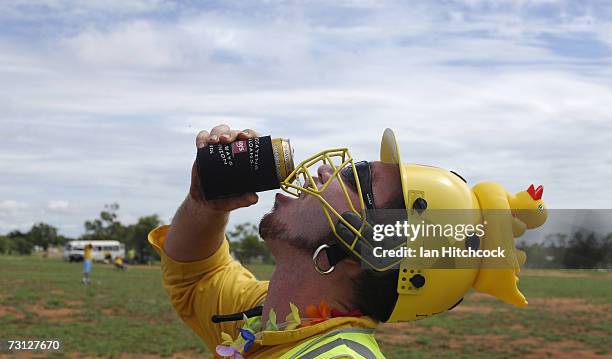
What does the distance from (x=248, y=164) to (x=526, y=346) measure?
12.9m

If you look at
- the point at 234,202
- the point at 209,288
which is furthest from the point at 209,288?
the point at 234,202

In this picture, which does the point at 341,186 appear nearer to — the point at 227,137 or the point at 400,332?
the point at 227,137

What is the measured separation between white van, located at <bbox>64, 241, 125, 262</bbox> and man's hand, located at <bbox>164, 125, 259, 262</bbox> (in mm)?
57801

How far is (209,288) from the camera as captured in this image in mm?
3324

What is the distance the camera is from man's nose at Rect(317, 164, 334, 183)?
2.71 meters

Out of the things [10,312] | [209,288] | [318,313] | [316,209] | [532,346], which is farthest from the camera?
[10,312]

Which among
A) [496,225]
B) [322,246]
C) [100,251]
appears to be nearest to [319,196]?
[322,246]

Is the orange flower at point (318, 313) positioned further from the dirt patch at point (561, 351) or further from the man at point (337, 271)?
the dirt patch at point (561, 351)

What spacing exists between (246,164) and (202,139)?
0.28 m

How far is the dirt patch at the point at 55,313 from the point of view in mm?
16789

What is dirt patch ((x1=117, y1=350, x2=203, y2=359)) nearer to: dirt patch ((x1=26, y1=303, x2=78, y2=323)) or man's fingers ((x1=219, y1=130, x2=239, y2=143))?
dirt patch ((x1=26, y1=303, x2=78, y2=323))

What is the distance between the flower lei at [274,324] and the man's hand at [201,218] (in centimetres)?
49

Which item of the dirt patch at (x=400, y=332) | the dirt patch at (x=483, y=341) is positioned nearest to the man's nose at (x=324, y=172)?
the dirt patch at (x=483, y=341)

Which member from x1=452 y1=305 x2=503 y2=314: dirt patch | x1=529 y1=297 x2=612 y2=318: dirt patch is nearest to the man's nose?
x1=452 y1=305 x2=503 y2=314: dirt patch
